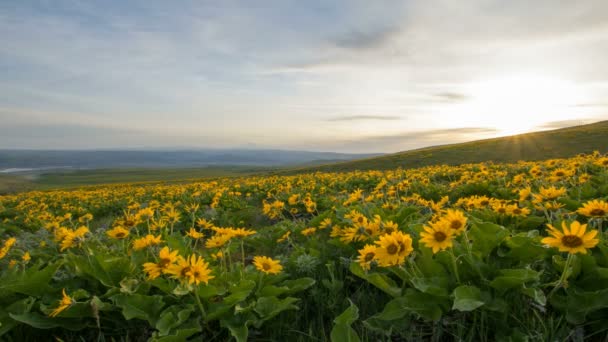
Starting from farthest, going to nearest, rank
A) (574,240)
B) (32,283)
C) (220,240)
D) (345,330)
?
(220,240), (32,283), (345,330), (574,240)

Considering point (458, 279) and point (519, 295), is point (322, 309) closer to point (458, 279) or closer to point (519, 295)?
point (458, 279)

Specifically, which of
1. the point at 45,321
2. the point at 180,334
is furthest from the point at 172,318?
the point at 45,321

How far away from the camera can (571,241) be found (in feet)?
6.43

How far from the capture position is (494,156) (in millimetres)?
40656

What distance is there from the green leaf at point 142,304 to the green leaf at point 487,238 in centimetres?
237

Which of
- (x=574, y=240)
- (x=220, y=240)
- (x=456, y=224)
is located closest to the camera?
(x=574, y=240)

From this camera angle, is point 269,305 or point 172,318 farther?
point 269,305

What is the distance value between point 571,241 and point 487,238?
651 millimetres

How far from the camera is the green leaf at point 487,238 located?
256 cm

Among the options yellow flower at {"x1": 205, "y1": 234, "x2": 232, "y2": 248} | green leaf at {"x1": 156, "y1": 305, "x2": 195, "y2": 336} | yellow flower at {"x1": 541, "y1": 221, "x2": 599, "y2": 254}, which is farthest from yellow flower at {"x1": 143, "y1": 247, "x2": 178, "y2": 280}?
yellow flower at {"x1": 541, "y1": 221, "x2": 599, "y2": 254}

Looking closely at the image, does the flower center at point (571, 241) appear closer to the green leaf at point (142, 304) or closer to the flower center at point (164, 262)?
the flower center at point (164, 262)

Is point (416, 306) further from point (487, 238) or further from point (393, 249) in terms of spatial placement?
point (487, 238)

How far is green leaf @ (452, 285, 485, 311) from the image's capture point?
6.46 feet

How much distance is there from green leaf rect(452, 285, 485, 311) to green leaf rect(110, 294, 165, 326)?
1.94m
